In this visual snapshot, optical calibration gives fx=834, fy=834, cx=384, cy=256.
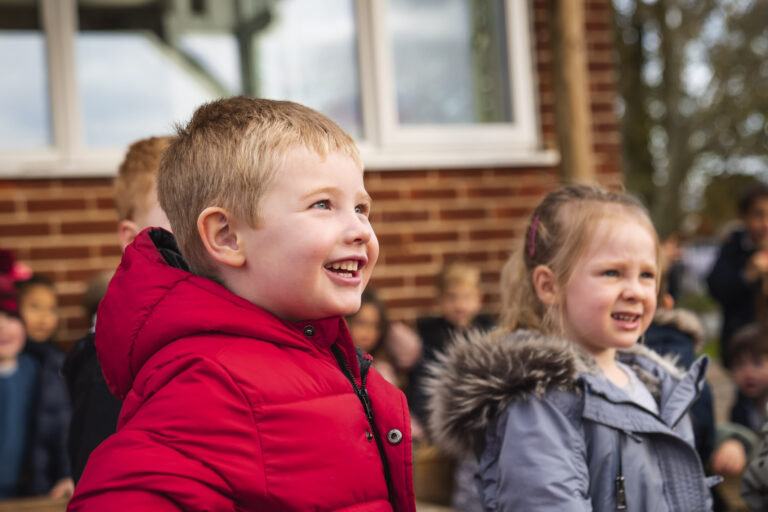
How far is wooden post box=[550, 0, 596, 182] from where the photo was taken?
4863 millimetres

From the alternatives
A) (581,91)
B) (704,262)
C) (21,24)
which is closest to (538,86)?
(581,91)

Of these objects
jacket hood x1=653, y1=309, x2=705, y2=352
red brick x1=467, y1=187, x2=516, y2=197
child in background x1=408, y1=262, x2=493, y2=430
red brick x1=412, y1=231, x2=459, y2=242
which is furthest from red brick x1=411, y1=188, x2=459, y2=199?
jacket hood x1=653, y1=309, x2=705, y2=352

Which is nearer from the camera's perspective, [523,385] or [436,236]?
[523,385]

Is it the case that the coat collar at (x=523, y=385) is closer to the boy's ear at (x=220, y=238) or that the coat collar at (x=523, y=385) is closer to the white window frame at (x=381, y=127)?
the boy's ear at (x=220, y=238)

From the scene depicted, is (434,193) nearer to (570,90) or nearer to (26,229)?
(570,90)

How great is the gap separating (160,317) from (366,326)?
3.28 m

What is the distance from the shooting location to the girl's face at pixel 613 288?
2303mm

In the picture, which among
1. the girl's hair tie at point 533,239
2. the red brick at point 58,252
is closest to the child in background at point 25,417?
the red brick at point 58,252

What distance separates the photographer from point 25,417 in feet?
13.2

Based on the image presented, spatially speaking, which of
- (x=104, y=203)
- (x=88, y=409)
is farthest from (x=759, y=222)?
(x=88, y=409)

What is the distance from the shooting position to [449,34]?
18.2ft

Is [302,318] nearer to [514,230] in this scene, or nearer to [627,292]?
[627,292]

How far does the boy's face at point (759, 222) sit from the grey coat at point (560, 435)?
3427 mm

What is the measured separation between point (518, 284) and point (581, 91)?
268 centimetres
